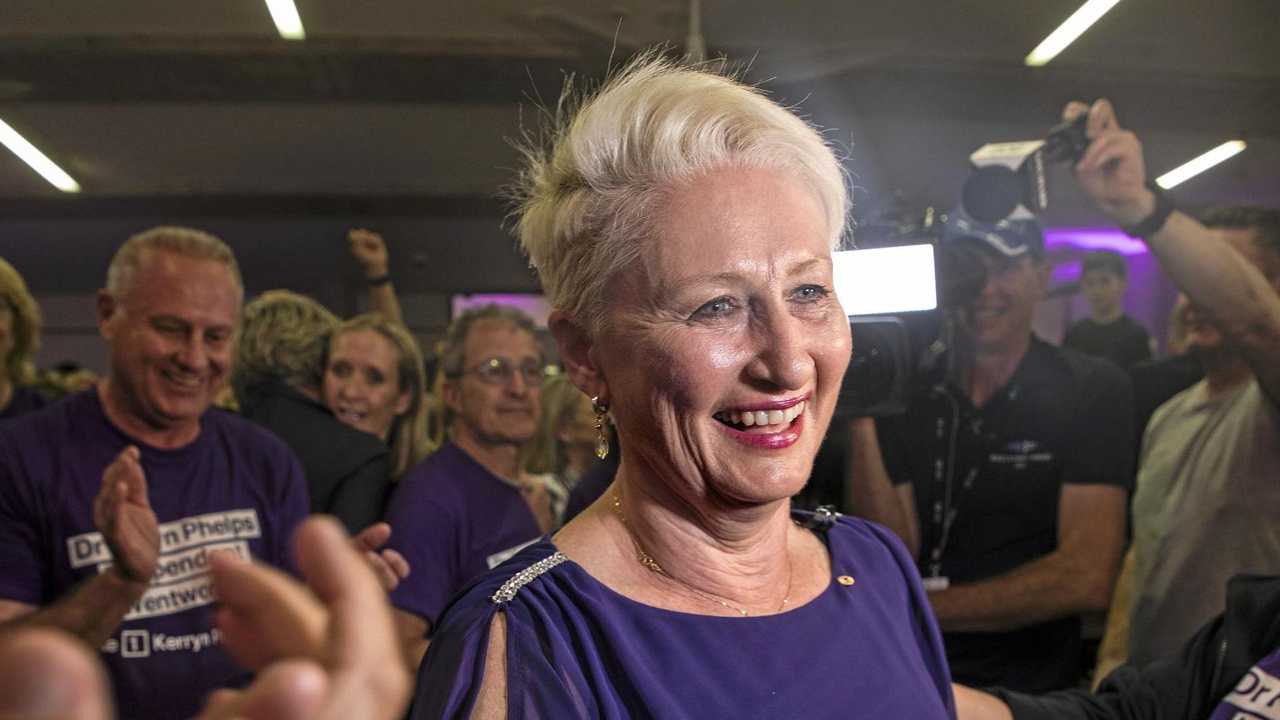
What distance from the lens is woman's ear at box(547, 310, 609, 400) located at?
3.25ft

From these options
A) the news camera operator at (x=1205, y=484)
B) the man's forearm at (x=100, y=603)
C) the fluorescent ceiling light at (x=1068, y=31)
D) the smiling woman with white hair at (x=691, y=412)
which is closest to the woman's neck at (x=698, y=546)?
the smiling woman with white hair at (x=691, y=412)

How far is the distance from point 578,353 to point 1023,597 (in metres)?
1.15

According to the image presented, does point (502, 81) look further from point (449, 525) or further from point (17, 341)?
point (449, 525)

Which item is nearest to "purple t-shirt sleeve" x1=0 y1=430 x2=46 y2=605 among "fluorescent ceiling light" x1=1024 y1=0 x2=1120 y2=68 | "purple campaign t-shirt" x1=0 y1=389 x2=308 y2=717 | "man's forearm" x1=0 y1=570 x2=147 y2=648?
"purple campaign t-shirt" x1=0 y1=389 x2=308 y2=717

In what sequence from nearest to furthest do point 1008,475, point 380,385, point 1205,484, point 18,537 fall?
point 18,537 → point 1008,475 → point 1205,484 → point 380,385

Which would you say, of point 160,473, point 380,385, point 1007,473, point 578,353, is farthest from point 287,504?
point 1007,473

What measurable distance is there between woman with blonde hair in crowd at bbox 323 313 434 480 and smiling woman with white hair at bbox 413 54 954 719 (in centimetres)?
151

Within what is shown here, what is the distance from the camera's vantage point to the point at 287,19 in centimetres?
262

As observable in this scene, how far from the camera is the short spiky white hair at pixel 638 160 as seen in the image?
36.2 inches

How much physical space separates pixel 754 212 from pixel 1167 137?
291 cm

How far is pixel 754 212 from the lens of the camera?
2.97 feet

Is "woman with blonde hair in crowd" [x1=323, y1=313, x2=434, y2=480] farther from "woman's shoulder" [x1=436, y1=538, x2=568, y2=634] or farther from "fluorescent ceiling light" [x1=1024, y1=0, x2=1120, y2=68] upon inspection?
"fluorescent ceiling light" [x1=1024, y1=0, x2=1120, y2=68]

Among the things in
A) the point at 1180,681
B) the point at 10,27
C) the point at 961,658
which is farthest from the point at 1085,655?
the point at 10,27

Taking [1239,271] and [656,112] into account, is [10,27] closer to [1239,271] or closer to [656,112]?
[656,112]
